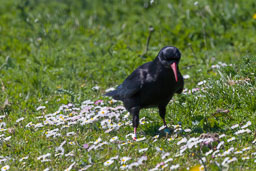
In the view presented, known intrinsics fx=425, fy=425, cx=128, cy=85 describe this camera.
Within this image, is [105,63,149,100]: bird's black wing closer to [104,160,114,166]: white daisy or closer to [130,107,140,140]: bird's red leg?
[130,107,140,140]: bird's red leg

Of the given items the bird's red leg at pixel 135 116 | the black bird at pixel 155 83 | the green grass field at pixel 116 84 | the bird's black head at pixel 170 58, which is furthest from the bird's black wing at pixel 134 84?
the green grass field at pixel 116 84

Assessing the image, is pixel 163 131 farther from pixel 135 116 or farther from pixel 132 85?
pixel 132 85

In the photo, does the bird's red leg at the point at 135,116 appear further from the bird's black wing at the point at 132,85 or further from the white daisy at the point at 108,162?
the white daisy at the point at 108,162

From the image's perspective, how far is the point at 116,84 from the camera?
7.84 m

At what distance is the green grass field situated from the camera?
4.80 metres

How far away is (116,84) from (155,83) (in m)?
2.63

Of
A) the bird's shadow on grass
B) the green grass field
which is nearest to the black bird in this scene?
the bird's shadow on grass

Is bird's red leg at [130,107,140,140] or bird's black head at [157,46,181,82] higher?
bird's black head at [157,46,181,82]

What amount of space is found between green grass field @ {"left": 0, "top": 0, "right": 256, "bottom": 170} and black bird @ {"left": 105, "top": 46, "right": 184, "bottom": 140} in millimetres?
429

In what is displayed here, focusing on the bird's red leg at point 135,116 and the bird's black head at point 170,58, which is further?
the bird's red leg at point 135,116

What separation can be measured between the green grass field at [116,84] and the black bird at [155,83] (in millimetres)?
429

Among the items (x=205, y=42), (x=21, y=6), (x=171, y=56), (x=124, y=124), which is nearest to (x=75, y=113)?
(x=124, y=124)

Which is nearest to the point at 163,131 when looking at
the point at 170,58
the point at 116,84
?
the point at 170,58

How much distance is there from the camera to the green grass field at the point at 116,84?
4805mm
